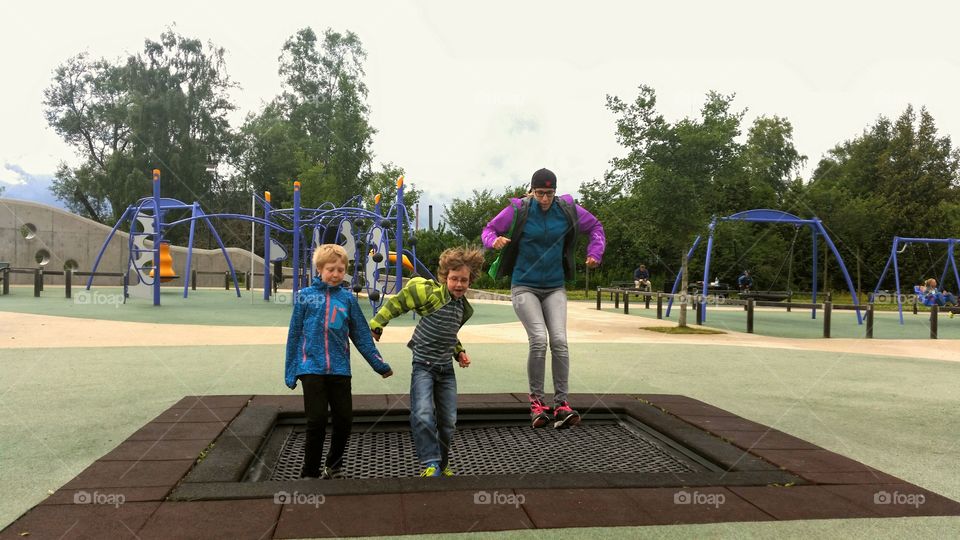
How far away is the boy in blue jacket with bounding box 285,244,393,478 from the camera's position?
150 inches

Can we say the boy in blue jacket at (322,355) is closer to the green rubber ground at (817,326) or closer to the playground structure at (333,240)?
the playground structure at (333,240)

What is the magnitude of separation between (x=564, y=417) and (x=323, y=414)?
1729 mm

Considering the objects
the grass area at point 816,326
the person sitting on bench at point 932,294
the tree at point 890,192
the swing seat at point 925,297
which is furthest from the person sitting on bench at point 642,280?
the tree at point 890,192

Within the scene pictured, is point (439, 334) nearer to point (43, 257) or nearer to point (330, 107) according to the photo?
point (43, 257)

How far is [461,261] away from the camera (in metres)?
4.18

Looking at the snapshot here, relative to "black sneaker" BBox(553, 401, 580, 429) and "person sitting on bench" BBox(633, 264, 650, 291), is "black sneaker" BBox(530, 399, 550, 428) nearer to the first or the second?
"black sneaker" BBox(553, 401, 580, 429)

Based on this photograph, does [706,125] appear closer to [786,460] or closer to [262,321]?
[262,321]

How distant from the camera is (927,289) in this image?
22.6 metres

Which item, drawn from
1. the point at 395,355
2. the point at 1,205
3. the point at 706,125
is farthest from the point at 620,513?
the point at 1,205

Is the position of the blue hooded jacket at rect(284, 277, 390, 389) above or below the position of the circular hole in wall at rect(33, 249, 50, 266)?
below

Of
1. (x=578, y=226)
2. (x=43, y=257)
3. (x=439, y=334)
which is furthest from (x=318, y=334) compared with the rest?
(x=43, y=257)

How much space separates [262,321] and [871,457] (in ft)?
39.3

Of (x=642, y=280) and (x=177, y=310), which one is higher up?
(x=642, y=280)

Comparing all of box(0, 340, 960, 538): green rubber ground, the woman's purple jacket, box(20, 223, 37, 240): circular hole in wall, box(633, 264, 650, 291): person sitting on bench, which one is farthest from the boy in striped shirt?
box(20, 223, 37, 240): circular hole in wall
